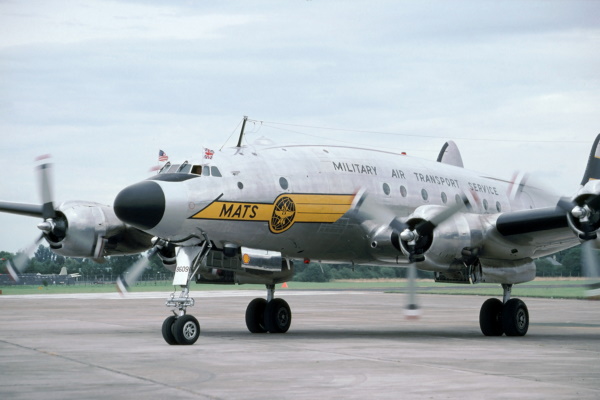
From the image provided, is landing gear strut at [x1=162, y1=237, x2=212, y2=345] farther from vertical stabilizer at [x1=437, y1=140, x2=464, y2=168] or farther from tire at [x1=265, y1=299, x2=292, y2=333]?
vertical stabilizer at [x1=437, y1=140, x2=464, y2=168]

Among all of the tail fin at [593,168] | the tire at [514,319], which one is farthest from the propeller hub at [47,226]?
the tail fin at [593,168]

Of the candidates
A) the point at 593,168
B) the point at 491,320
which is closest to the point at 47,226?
the point at 491,320

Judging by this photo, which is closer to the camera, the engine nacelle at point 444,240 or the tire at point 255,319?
the engine nacelle at point 444,240

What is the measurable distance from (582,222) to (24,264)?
14214mm

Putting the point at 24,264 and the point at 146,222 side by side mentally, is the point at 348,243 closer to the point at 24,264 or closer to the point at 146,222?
the point at 146,222

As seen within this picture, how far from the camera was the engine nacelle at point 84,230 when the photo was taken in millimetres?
20422

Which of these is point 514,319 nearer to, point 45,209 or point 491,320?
point 491,320

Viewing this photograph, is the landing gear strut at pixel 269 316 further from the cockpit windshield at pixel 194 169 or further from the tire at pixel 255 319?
the cockpit windshield at pixel 194 169

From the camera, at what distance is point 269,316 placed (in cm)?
2098

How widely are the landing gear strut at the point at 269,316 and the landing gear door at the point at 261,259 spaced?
95.5 inches

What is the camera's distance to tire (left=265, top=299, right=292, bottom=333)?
68.8ft

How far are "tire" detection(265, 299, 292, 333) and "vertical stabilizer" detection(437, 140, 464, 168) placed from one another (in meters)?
7.40

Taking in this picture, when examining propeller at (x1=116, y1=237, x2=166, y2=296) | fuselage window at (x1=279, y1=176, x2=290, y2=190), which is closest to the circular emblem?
fuselage window at (x1=279, y1=176, x2=290, y2=190)

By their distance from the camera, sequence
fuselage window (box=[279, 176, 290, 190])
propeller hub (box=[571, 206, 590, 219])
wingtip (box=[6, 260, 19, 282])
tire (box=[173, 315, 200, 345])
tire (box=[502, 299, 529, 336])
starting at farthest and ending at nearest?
wingtip (box=[6, 260, 19, 282]), tire (box=[502, 299, 529, 336]), fuselage window (box=[279, 176, 290, 190]), propeller hub (box=[571, 206, 590, 219]), tire (box=[173, 315, 200, 345])
